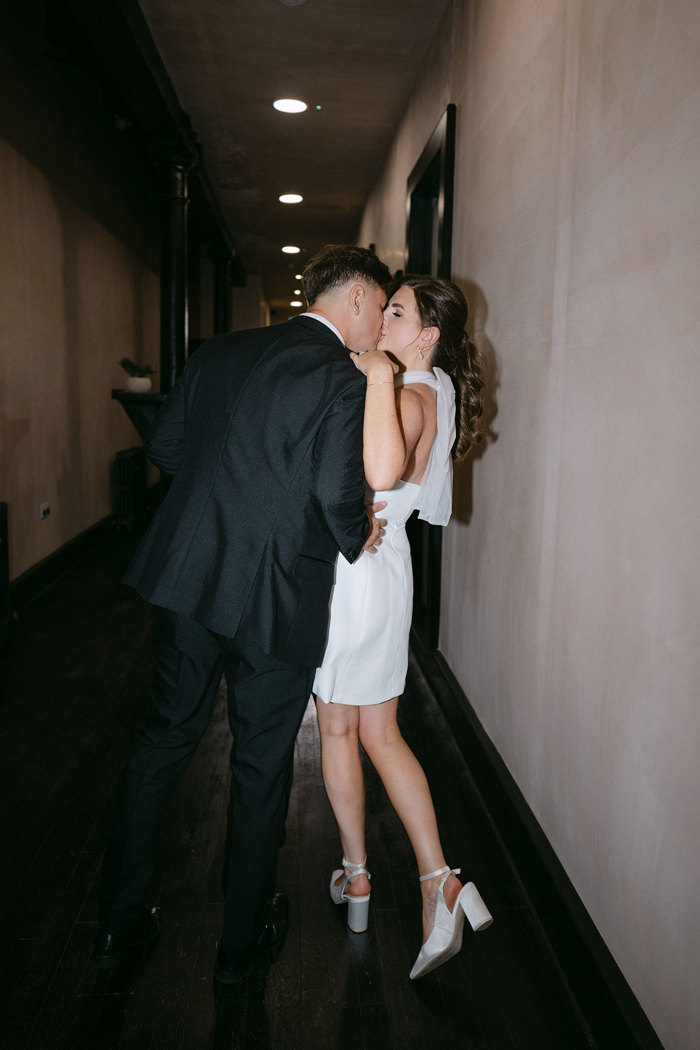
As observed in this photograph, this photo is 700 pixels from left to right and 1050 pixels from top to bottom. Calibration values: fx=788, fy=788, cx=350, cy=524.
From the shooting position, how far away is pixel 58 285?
215 inches

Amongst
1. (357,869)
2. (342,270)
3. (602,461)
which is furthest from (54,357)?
(602,461)

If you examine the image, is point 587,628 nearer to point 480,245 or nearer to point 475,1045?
point 475,1045

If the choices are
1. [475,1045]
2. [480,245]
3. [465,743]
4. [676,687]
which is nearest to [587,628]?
[676,687]

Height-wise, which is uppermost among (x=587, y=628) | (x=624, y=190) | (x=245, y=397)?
(x=624, y=190)

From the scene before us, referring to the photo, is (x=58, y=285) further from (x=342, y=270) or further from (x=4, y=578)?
(x=342, y=270)

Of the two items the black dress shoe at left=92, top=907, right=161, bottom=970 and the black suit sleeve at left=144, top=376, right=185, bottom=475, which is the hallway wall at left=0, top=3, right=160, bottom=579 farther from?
the black dress shoe at left=92, top=907, right=161, bottom=970

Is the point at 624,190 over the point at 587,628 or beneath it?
over

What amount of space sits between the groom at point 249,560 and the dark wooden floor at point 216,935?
0.11 metres

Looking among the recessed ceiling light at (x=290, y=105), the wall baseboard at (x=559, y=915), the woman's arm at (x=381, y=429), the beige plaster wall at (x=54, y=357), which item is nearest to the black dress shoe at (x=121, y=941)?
the wall baseboard at (x=559, y=915)

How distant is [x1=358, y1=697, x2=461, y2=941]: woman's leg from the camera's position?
1884 millimetres

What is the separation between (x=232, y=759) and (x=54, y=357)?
14.5ft

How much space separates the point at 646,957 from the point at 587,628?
0.66m

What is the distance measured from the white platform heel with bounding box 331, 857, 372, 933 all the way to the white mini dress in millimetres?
461

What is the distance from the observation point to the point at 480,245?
304 centimetres
